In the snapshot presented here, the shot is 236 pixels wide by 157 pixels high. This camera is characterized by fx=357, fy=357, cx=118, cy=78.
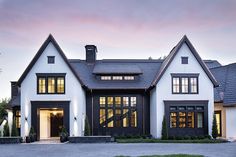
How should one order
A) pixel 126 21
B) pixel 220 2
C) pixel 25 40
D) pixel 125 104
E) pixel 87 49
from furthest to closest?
pixel 87 49 → pixel 125 104 → pixel 25 40 → pixel 126 21 → pixel 220 2

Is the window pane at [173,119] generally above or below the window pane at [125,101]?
below

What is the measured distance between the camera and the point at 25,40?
32844 millimetres

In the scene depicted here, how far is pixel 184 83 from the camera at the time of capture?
33.0 metres

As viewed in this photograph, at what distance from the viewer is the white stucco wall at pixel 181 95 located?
3247 cm

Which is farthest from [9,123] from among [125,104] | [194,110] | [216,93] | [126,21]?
[216,93]

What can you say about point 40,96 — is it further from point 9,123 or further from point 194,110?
point 194,110

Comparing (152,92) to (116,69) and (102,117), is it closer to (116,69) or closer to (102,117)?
(116,69)

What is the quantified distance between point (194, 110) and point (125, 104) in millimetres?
6729

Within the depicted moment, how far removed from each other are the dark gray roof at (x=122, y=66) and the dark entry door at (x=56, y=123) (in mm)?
5152

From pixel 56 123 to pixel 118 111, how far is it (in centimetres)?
713

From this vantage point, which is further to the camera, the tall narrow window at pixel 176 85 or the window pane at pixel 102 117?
the window pane at pixel 102 117

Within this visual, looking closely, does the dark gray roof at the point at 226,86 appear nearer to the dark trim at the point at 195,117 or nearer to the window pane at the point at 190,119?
the dark trim at the point at 195,117

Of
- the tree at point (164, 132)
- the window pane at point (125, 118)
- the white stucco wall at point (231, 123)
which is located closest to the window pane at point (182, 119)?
the tree at point (164, 132)

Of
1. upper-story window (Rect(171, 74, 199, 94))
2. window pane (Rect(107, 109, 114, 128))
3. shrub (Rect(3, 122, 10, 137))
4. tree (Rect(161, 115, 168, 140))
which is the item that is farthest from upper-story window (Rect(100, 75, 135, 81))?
shrub (Rect(3, 122, 10, 137))
